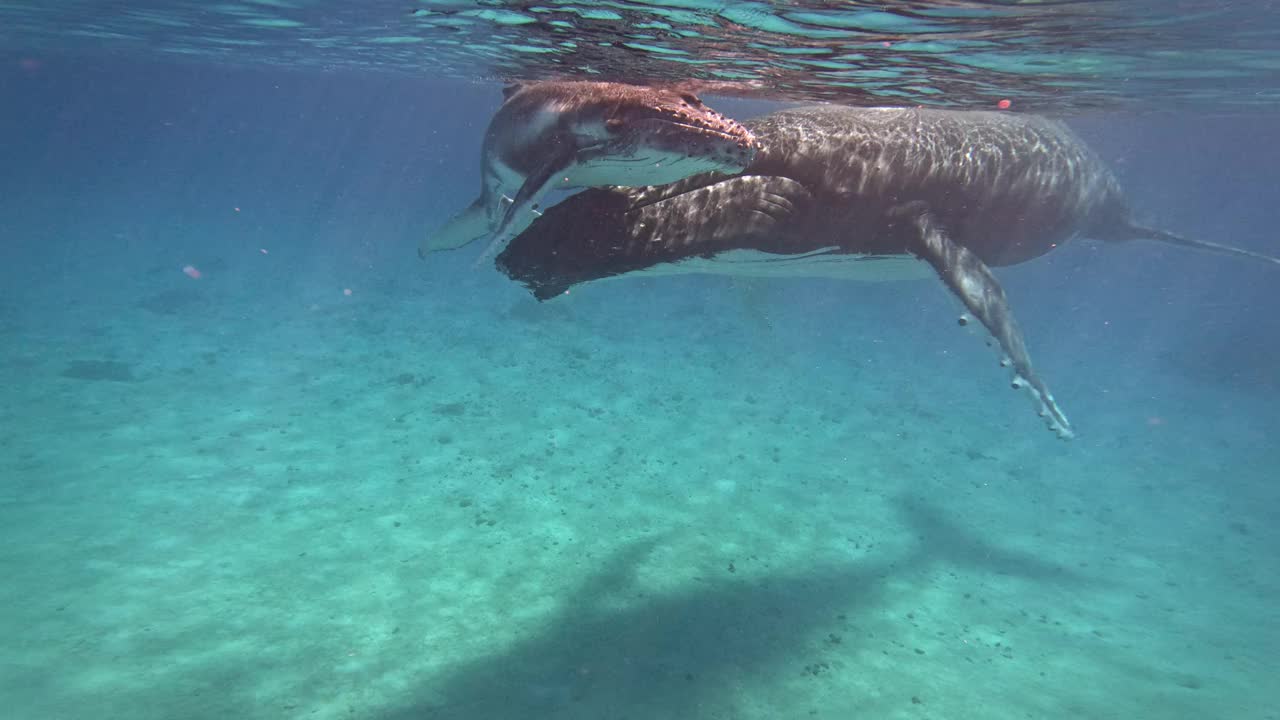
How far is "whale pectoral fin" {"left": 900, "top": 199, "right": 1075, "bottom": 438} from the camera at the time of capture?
22.0 feet

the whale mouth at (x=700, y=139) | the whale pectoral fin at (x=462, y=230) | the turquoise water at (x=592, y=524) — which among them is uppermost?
the whale mouth at (x=700, y=139)

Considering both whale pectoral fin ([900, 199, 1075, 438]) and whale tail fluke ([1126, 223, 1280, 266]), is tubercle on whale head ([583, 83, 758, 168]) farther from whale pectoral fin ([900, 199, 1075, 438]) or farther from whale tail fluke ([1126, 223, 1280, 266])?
whale tail fluke ([1126, 223, 1280, 266])

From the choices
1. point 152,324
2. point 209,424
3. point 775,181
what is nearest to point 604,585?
point 775,181

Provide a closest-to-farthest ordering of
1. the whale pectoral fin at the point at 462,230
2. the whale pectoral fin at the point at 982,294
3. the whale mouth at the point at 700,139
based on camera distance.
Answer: the whale mouth at the point at 700,139, the whale pectoral fin at the point at 982,294, the whale pectoral fin at the point at 462,230

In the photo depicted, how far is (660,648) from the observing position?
6.73 m

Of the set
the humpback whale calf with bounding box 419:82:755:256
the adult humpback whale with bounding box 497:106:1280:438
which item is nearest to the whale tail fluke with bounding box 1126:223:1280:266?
the adult humpback whale with bounding box 497:106:1280:438

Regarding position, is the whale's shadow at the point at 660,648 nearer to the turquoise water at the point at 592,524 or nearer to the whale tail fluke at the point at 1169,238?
the turquoise water at the point at 592,524

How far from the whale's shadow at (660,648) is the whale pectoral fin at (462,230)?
5197 millimetres

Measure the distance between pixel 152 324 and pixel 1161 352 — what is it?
1623 inches

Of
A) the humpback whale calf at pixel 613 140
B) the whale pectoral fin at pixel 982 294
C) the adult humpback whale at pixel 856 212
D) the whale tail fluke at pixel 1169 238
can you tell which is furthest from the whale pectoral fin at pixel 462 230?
the whale tail fluke at pixel 1169 238

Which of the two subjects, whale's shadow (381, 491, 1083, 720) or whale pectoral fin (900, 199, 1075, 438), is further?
whale pectoral fin (900, 199, 1075, 438)

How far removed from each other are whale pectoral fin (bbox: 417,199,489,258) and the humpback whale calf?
9.11ft

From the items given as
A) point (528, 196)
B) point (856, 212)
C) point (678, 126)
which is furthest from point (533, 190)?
point (856, 212)

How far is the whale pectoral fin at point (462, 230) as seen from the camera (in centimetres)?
920
